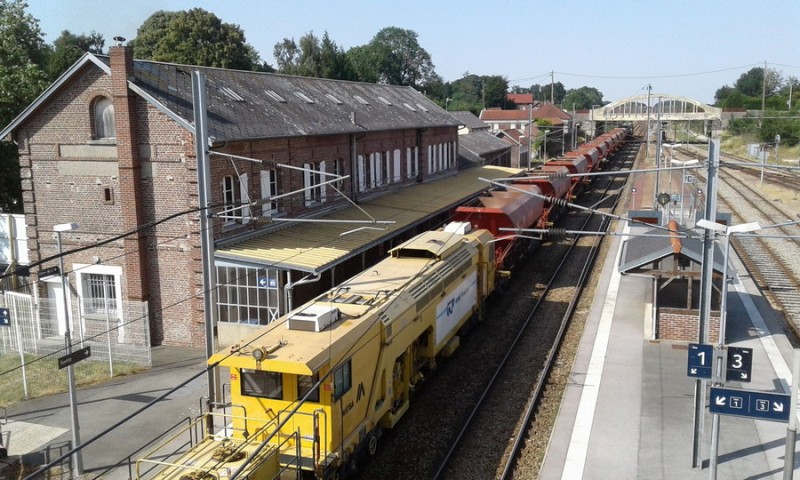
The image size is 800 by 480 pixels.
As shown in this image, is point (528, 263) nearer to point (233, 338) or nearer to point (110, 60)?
point (233, 338)

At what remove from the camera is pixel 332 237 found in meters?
23.5

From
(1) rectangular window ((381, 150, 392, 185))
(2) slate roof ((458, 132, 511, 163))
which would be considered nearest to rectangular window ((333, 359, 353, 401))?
(1) rectangular window ((381, 150, 392, 185))

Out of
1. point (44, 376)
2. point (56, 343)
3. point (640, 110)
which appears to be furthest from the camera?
point (640, 110)

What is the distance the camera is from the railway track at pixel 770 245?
2517 centimetres

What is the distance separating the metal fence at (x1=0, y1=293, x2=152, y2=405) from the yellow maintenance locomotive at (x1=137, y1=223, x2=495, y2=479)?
5861 mm

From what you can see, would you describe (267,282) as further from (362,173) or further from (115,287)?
(362,173)

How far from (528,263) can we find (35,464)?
21.8 m

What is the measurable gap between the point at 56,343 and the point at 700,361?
18367 millimetres

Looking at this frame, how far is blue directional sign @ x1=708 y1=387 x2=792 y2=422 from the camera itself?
11.0 metres

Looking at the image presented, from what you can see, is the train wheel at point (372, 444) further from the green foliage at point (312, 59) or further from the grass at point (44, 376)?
the green foliage at point (312, 59)

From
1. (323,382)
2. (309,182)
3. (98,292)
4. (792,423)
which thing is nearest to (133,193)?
(98,292)

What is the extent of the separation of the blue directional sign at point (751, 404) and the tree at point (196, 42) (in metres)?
56.7

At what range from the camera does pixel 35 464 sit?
14.4 meters

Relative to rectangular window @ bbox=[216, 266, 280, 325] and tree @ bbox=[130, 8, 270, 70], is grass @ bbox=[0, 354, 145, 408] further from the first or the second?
tree @ bbox=[130, 8, 270, 70]
